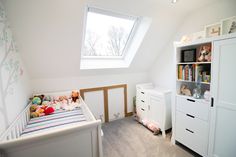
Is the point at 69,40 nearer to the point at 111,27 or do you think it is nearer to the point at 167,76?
the point at 111,27

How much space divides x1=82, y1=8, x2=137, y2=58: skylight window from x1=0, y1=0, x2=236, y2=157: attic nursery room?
0.02 meters

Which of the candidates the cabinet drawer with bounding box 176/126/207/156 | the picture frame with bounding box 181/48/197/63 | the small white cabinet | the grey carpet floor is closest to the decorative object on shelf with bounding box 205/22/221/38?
the picture frame with bounding box 181/48/197/63

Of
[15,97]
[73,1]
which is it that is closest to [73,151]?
[15,97]

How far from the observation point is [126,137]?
2.20 m

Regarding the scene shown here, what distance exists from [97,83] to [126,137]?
50.0 inches

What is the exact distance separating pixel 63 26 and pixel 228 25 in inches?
82.0

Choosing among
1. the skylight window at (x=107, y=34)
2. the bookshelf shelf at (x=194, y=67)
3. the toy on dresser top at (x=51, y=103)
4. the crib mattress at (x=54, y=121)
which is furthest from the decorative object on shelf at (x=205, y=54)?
the toy on dresser top at (x=51, y=103)

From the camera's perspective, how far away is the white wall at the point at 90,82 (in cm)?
229

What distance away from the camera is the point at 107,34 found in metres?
2.51

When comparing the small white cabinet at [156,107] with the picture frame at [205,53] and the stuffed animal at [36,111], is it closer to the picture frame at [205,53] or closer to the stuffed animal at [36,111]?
the picture frame at [205,53]

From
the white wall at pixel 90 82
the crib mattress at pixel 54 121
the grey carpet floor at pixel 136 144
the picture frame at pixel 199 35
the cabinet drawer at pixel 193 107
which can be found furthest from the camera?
the white wall at pixel 90 82

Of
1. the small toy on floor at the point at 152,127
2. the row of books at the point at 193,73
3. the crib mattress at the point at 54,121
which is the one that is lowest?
the small toy on floor at the point at 152,127

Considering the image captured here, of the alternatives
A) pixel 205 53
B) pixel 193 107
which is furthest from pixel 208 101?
pixel 205 53

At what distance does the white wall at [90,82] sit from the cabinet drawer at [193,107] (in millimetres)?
1373
